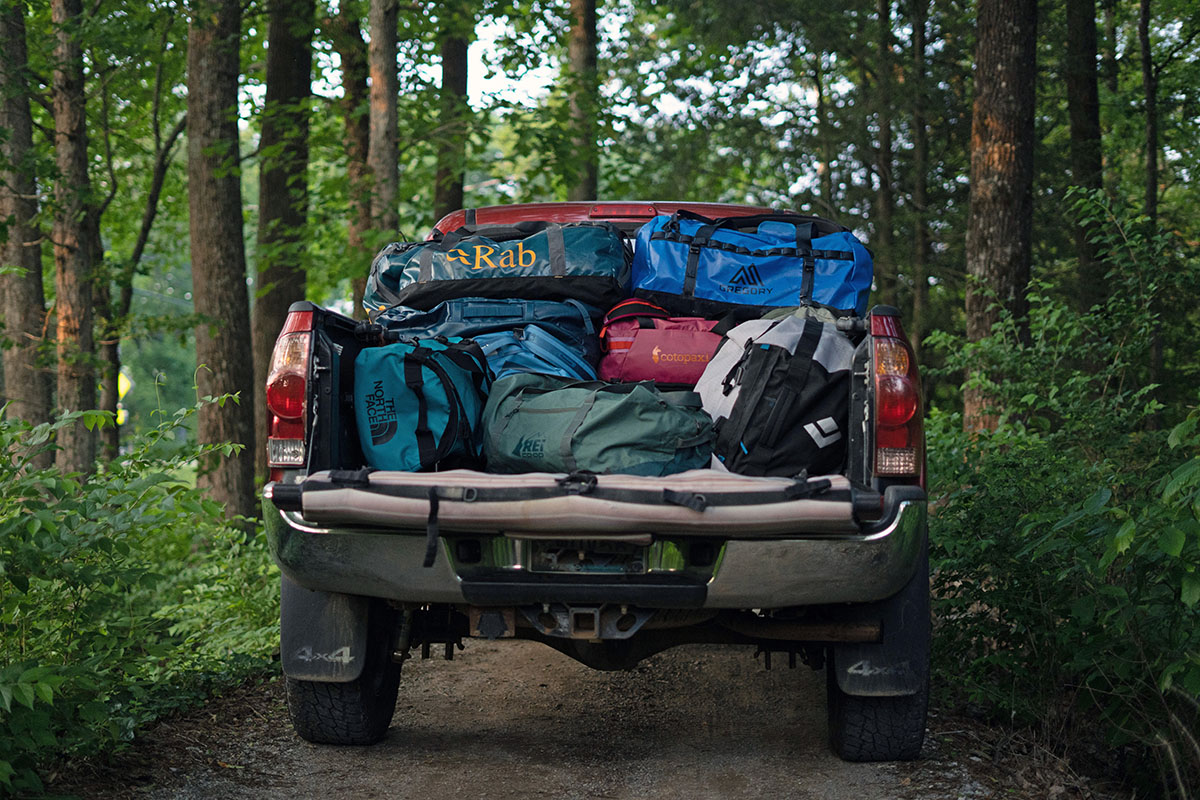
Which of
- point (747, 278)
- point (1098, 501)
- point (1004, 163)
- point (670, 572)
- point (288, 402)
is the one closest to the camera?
point (670, 572)

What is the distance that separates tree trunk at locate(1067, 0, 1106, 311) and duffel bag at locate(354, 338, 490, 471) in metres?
11.3

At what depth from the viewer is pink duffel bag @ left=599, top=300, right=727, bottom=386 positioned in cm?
449

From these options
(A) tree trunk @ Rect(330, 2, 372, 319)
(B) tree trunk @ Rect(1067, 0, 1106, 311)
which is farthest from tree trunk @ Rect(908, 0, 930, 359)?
(A) tree trunk @ Rect(330, 2, 372, 319)

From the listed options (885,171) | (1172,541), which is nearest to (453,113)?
(885,171)

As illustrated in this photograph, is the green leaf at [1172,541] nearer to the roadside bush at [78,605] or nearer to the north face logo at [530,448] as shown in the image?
the north face logo at [530,448]

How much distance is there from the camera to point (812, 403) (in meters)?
3.62

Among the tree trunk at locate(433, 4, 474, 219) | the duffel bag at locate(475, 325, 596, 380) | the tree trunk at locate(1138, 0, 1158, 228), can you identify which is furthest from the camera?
the tree trunk at locate(1138, 0, 1158, 228)

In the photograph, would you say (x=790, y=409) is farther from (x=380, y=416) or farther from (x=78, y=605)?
(x=78, y=605)

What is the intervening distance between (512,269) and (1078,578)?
274 cm

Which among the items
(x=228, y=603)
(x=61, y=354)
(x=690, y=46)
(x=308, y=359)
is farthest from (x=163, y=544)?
(x=690, y=46)

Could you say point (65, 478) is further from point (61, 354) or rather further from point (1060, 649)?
point (61, 354)

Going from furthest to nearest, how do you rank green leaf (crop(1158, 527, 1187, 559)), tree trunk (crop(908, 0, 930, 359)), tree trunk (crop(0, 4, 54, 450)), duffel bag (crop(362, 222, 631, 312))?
tree trunk (crop(908, 0, 930, 359)) < tree trunk (crop(0, 4, 54, 450)) < duffel bag (crop(362, 222, 631, 312)) < green leaf (crop(1158, 527, 1187, 559))

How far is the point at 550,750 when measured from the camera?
4230mm

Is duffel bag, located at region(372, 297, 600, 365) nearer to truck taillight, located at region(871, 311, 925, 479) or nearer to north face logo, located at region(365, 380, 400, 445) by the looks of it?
north face logo, located at region(365, 380, 400, 445)
